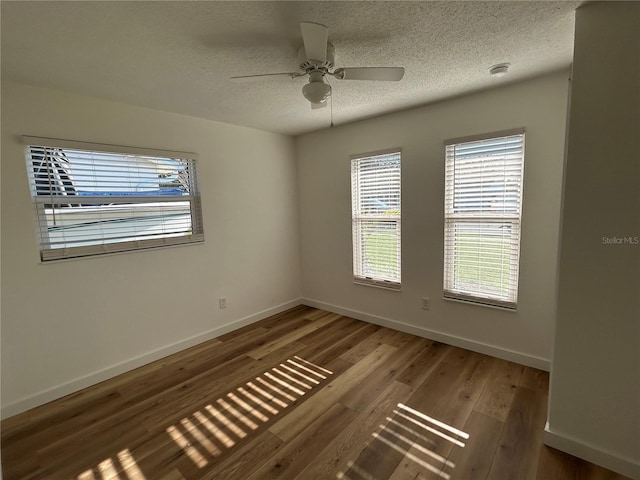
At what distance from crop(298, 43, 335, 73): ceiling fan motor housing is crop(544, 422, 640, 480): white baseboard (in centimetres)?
261

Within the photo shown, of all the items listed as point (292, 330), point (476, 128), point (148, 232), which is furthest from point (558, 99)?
point (148, 232)

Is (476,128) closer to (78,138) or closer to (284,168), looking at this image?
(284,168)

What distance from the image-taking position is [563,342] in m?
1.69

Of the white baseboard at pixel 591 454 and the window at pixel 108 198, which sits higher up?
the window at pixel 108 198

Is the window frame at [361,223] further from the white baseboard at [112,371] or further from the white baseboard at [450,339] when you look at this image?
the white baseboard at [112,371]

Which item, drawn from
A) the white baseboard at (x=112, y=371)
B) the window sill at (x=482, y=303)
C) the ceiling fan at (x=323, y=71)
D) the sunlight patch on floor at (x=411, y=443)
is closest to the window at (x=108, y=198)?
the white baseboard at (x=112, y=371)

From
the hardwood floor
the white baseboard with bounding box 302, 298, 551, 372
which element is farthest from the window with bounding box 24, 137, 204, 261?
the white baseboard with bounding box 302, 298, 551, 372

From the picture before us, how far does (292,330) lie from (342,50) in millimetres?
2873

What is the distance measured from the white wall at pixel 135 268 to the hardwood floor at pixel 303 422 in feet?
0.99

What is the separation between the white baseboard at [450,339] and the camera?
2569 millimetres

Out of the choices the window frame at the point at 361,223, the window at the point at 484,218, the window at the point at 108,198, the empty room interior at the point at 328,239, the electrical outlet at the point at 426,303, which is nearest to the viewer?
the empty room interior at the point at 328,239

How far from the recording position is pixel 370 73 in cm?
178

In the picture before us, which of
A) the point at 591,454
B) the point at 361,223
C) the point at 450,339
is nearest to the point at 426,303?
the point at 450,339

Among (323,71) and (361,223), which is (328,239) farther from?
(323,71)
